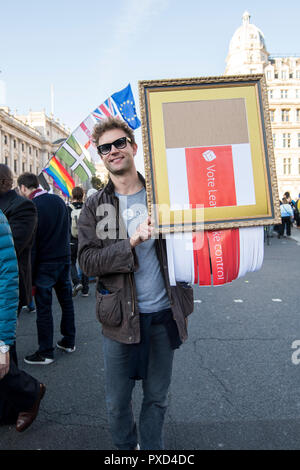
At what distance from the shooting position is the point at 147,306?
83.8 inches

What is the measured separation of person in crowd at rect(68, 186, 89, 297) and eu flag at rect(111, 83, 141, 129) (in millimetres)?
2158

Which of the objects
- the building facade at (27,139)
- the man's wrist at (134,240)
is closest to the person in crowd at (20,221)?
the man's wrist at (134,240)

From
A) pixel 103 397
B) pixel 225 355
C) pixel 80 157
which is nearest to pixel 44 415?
pixel 103 397

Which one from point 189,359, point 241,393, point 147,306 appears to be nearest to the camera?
point 147,306

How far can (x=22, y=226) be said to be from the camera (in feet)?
10.3

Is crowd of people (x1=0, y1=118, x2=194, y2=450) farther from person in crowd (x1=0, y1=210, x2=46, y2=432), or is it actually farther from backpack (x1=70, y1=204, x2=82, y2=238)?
backpack (x1=70, y1=204, x2=82, y2=238)

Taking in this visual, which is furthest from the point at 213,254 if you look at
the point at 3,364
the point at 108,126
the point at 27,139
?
the point at 27,139

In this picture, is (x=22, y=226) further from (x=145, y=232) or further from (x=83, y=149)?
(x=83, y=149)

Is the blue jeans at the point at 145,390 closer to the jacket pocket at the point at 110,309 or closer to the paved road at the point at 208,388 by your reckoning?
the jacket pocket at the point at 110,309

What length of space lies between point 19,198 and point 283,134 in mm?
71568

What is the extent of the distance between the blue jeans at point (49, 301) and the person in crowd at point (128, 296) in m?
2.14

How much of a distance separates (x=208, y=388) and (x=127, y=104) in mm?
6797

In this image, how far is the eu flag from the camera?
8.45 metres
